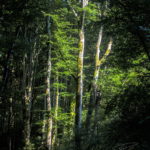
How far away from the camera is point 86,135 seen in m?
4.71

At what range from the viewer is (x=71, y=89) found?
50.8 ft

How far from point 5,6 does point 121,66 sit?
4207mm

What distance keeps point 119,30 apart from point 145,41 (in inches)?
26.3

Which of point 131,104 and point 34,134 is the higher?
point 131,104

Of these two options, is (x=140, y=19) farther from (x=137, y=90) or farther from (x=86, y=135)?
(x=86, y=135)

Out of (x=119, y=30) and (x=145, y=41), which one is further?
(x=119, y=30)

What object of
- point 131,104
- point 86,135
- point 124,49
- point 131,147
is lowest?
point 86,135

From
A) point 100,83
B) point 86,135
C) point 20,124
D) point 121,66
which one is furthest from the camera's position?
point 20,124

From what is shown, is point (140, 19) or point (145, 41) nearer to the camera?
point (140, 19)

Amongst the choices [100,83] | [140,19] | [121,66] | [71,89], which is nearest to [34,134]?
[71,89]

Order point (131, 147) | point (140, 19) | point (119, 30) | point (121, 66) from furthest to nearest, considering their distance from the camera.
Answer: point (121, 66) → point (119, 30) → point (140, 19) → point (131, 147)

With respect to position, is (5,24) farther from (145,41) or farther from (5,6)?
(145,41)

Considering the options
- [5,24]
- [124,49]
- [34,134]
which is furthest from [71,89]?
[124,49]

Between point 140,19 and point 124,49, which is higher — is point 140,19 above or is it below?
above
